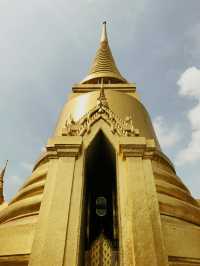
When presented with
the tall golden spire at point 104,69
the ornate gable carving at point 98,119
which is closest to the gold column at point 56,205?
the ornate gable carving at point 98,119

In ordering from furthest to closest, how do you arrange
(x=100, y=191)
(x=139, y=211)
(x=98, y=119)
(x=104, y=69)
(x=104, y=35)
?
1. (x=104, y=35)
2. (x=104, y=69)
3. (x=100, y=191)
4. (x=98, y=119)
5. (x=139, y=211)

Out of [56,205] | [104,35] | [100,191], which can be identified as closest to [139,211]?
[56,205]

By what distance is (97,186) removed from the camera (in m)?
7.17

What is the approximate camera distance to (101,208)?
671 centimetres

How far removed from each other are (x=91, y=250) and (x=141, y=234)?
1.09 metres

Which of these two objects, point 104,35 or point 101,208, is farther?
point 104,35

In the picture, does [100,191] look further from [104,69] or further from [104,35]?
[104,35]

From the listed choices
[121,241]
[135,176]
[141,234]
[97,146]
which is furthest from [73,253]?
[97,146]

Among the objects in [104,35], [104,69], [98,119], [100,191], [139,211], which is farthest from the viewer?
[104,35]

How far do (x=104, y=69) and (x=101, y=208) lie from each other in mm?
9030

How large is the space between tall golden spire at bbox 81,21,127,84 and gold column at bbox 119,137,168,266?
25.9 feet

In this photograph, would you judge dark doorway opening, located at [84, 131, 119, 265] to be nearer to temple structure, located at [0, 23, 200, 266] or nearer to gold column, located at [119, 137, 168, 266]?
temple structure, located at [0, 23, 200, 266]

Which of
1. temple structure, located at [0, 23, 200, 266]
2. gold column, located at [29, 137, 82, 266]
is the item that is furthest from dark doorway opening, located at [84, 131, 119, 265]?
gold column, located at [29, 137, 82, 266]

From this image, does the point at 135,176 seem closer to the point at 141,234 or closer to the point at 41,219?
the point at 141,234
